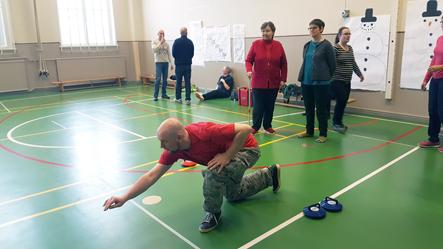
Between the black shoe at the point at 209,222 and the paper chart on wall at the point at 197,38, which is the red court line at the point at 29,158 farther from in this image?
the paper chart on wall at the point at 197,38

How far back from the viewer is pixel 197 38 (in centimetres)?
1033

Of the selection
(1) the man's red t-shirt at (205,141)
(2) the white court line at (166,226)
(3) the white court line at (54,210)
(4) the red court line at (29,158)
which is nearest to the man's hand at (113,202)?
(1) the man's red t-shirt at (205,141)

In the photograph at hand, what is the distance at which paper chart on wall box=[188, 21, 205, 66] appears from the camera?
10.2 m

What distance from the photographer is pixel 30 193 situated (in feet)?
11.4

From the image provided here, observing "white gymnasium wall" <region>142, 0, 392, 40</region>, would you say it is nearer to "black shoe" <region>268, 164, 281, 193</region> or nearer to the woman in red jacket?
the woman in red jacket

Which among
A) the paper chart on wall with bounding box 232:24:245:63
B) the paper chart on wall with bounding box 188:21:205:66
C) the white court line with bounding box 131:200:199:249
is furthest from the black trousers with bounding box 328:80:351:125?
the paper chart on wall with bounding box 188:21:205:66

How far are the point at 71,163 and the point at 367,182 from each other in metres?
3.32

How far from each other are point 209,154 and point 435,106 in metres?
3.28

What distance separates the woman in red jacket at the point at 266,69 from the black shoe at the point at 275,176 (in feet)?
7.02

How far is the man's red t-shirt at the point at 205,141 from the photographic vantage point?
8.21 ft

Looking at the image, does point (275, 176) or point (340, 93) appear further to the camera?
point (340, 93)

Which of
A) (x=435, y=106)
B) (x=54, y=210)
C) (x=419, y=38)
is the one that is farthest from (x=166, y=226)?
(x=419, y=38)

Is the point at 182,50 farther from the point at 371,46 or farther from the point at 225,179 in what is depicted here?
the point at 225,179

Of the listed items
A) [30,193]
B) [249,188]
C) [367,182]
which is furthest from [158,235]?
[367,182]
